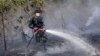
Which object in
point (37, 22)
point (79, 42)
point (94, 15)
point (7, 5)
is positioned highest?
point (7, 5)

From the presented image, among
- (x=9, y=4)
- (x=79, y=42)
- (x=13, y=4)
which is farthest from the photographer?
(x=13, y=4)

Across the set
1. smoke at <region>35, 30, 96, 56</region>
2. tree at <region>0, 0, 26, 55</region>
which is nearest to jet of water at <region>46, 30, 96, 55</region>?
smoke at <region>35, 30, 96, 56</region>

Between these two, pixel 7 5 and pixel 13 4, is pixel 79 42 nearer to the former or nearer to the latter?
pixel 7 5

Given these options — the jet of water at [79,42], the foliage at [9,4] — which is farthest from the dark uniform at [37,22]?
the foliage at [9,4]

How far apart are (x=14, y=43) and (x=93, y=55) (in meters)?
5.26

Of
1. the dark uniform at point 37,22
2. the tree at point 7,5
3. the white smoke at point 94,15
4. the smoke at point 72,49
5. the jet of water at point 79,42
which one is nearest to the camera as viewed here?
the smoke at point 72,49

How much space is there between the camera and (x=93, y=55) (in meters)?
13.1

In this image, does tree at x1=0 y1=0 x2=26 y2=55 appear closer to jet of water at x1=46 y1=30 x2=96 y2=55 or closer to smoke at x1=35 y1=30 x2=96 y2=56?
smoke at x1=35 y1=30 x2=96 y2=56

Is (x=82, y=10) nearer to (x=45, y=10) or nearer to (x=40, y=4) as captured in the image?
(x=45, y=10)

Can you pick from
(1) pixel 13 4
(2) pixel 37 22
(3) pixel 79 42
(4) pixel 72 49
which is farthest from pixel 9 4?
(4) pixel 72 49

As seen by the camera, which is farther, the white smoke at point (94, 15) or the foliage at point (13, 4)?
the white smoke at point (94, 15)

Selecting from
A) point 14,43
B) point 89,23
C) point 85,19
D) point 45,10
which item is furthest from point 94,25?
point 14,43

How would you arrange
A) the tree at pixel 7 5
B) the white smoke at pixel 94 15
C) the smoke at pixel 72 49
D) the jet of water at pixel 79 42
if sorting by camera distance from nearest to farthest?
the smoke at pixel 72 49 → the jet of water at pixel 79 42 → the tree at pixel 7 5 → the white smoke at pixel 94 15

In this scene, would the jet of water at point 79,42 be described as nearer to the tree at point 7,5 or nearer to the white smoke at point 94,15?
the tree at point 7,5
